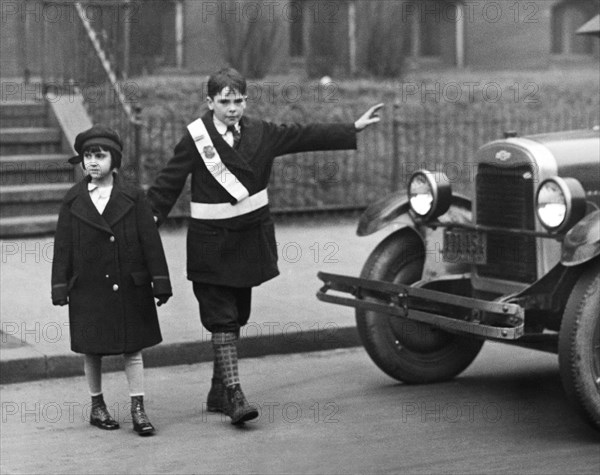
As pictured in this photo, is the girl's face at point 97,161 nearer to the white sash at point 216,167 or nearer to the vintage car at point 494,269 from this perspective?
the white sash at point 216,167

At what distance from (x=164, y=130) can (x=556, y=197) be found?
7749mm

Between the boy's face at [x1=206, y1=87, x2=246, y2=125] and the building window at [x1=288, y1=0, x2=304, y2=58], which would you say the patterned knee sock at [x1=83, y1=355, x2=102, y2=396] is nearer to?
the boy's face at [x1=206, y1=87, x2=246, y2=125]

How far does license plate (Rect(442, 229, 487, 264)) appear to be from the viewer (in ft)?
25.0

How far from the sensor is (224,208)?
704 cm

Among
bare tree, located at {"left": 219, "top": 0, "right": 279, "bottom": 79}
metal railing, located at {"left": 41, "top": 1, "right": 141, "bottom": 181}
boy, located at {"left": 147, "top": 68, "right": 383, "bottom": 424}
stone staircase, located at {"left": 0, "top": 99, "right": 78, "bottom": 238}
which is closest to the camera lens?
boy, located at {"left": 147, "top": 68, "right": 383, "bottom": 424}

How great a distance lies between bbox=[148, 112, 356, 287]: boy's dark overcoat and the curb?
1378 mm

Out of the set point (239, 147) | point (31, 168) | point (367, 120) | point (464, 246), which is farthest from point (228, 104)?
point (31, 168)

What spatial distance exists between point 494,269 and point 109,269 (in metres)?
2.14

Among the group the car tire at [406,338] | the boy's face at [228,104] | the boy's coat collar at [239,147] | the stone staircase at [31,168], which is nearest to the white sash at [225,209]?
the boy's coat collar at [239,147]

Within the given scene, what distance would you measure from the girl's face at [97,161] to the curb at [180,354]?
156 cm

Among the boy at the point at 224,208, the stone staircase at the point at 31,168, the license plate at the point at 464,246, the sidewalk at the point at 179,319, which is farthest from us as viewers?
the stone staircase at the point at 31,168

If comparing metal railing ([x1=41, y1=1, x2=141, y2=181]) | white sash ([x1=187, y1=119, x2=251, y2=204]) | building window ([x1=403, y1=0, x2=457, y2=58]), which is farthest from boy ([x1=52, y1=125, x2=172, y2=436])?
building window ([x1=403, y1=0, x2=457, y2=58])

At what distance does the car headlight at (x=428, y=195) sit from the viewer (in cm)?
768

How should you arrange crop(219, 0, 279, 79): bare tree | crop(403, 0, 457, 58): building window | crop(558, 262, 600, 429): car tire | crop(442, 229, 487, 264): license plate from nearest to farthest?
crop(558, 262, 600, 429): car tire, crop(442, 229, 487, 264): license plate, crop(219, 0, 279, 79): bare tree, crop(403, 0, 457, 58): building window
